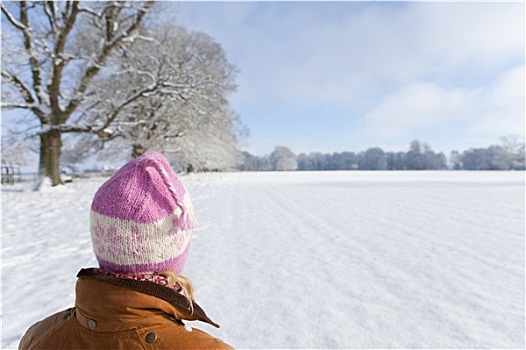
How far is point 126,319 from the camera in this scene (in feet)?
3.08

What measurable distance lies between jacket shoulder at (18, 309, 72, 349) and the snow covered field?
140cm

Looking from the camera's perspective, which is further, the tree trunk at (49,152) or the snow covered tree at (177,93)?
the snow covered tree at (177,93)

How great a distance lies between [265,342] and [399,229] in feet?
15.1

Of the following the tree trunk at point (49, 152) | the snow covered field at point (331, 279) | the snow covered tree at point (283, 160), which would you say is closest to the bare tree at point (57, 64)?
the tree trunk at point (49, 152)

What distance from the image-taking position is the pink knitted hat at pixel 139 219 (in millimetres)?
985

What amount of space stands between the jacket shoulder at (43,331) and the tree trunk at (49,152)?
1264cm

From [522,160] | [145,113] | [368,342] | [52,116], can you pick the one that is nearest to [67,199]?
[52,116]

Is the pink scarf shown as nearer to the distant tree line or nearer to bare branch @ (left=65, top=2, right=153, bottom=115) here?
bare branch @ (left=65, top=2, right=153, bottom=115)

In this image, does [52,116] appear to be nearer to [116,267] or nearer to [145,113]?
[145,113]

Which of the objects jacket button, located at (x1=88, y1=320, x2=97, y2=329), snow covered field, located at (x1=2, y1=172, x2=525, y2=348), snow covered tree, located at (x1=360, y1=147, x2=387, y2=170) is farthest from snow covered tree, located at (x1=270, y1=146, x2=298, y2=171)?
jacket button, located at (x1=88, y1=320, x2=97, y2=329)

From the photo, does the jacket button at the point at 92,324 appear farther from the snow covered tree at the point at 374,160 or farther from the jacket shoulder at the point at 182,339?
the snow covered tree at the point at 374,160

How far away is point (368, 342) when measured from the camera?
220 centimetres

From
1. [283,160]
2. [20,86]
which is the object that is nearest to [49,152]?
[20,86]

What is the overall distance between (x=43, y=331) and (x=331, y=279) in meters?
2.84
